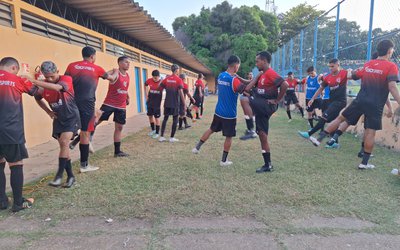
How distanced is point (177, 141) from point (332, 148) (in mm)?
3576

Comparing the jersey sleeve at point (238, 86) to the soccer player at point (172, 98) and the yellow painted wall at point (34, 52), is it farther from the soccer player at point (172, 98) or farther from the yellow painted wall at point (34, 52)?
the yellow painted wall at point (34, 52)

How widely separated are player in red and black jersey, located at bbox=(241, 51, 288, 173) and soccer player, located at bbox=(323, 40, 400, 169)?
4.78 feet

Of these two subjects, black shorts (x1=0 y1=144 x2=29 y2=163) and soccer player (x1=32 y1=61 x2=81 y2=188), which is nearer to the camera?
black shorts (x1=0 y1=144 x2=29 y2=163)

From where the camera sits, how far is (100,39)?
33.1 feet

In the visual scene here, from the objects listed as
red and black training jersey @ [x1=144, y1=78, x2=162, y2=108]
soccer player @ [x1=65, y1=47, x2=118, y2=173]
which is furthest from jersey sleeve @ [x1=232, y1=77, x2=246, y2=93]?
red and black training jersey @ [x1=144, y1=78, x2=162, y2=108]

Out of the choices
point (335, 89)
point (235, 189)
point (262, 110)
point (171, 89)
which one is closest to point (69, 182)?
point (235, 189)

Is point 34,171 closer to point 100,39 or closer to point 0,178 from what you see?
point 0,178

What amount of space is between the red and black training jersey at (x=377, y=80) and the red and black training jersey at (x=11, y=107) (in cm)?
497

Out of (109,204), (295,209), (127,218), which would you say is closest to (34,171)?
(109,204)

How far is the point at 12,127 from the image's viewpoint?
3.31m

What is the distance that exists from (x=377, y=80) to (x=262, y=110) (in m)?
1.90

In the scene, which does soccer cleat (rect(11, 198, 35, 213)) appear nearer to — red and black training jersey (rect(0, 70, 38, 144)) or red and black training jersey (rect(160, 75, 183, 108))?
red and black training jersey (rect(0, 70, 38, 144))

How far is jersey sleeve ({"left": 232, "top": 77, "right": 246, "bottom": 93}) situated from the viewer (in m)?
4.65

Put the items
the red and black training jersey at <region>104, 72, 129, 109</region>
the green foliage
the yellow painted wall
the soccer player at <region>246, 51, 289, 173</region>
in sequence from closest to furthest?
the soccer player at <region>246, 51, 289, 173</region>, the red and black training jersey at <region>104, 72, 129, 109</region>, the yellow painted wall, the green foliage
